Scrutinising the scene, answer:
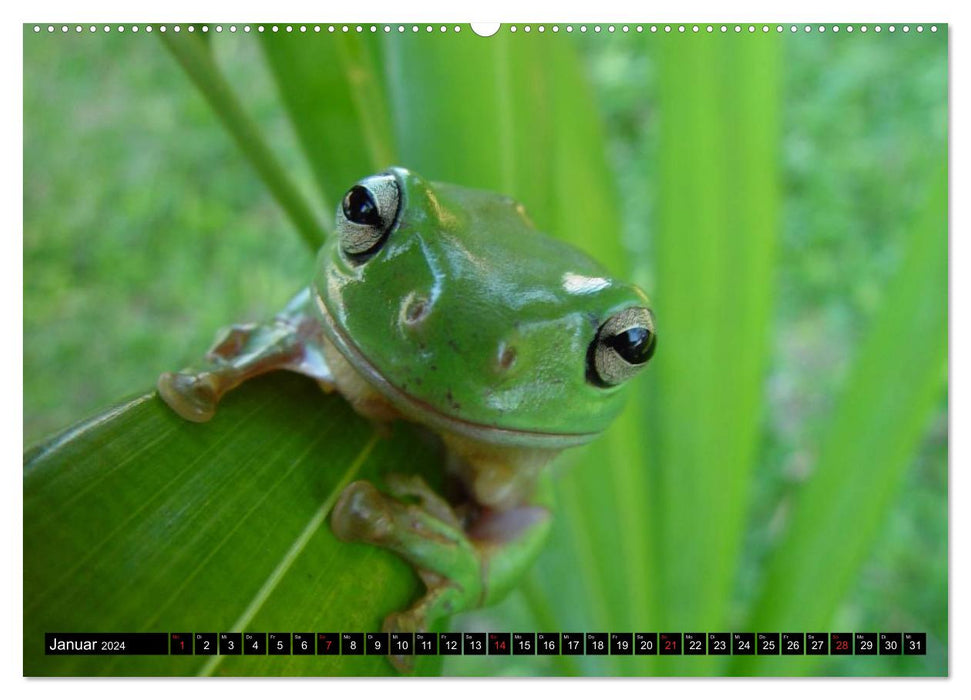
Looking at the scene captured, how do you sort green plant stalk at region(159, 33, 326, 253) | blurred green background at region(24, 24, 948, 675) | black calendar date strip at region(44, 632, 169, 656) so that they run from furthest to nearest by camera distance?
blurred green background at region(24, 24, 948, 675) < green plant stalk at region(159, 33, 326, 253) < black calendar date strip at region(44, 632, 169, 656)

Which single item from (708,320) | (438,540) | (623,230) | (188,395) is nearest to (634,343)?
(438,540)

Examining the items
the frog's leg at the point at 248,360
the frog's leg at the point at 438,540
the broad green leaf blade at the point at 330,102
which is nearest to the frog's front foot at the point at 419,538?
the frog's leg at the point at 438,540

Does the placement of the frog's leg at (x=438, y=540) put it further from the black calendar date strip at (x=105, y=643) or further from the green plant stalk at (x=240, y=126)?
the green plant stalk at (x=240, y=126)

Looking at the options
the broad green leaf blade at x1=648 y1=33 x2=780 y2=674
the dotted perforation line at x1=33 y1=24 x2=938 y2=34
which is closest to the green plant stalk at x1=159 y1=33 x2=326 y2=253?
the dotted perforation line at x1=33 y1=24 x2=938 y2=34

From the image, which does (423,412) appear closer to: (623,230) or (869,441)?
(869,441)

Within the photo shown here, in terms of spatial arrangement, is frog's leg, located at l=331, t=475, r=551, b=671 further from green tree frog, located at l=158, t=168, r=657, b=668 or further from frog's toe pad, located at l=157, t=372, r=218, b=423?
frog's toe pad, located at l=157, t=372, r=218, b=423

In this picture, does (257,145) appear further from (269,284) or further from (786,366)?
(786,366)
